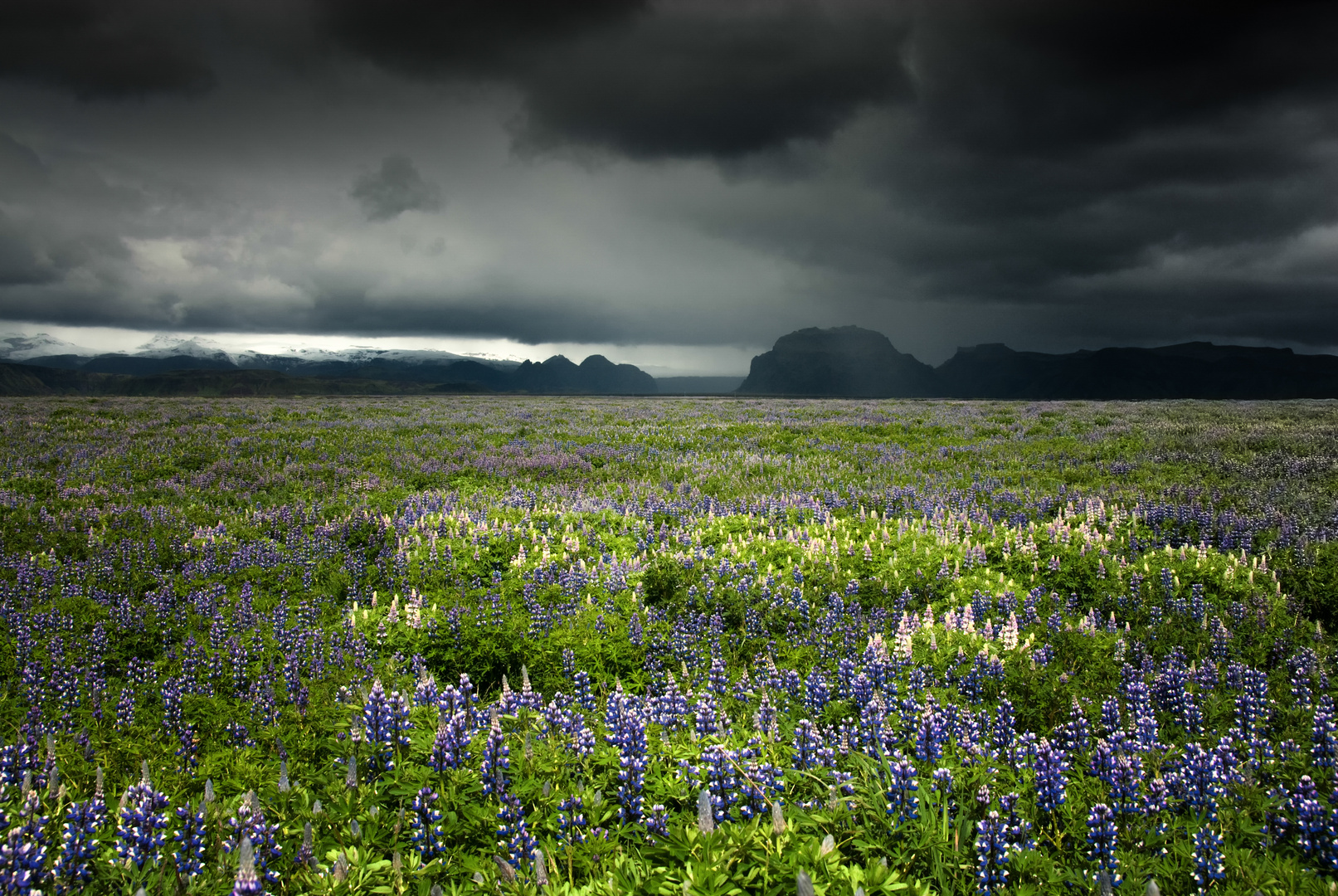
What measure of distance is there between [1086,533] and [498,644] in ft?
26.2

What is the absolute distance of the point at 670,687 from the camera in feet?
12.6

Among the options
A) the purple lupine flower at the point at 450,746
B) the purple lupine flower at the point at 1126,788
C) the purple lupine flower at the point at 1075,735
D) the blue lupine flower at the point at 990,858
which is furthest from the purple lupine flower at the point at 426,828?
the purple lupine flower at the point at 1075,735

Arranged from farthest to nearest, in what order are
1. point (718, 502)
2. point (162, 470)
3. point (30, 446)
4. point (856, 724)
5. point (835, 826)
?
point (30, 446), point (162, 470), point (718, 502), point (856, 724), point (835, 826)

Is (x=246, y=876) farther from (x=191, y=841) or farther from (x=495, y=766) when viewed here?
(x=495, y=766)

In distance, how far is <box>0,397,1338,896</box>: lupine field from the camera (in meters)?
2.79

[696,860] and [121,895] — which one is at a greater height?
[696,860]

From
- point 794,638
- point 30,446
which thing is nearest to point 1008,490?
point 794,638

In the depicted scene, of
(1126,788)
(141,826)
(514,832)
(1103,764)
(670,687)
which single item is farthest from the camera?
(670,687)

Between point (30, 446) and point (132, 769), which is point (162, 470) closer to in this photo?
point (30, 446)

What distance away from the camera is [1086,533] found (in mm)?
8328

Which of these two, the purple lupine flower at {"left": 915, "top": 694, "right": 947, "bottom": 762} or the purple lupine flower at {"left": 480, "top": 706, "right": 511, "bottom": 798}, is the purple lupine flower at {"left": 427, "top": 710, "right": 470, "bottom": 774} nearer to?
the purple lupine flower at {"left": 480, "top": 706, "right": 511, "bottom": 798}

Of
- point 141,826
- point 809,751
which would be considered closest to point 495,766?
point 141,826

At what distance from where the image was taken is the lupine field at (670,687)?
9.14ft

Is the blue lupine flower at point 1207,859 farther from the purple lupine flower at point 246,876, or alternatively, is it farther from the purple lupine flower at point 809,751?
the purple lupine flower at point 246,876
